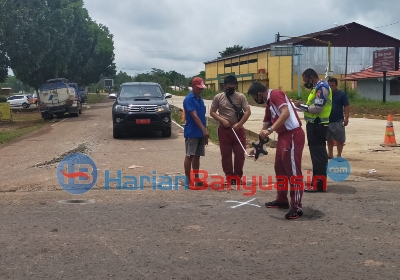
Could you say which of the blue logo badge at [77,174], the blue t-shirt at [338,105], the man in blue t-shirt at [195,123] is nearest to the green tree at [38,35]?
the blue logo badge at [77,174]

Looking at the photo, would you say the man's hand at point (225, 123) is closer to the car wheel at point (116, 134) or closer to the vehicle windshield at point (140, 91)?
the car wheel at point (116, 134)

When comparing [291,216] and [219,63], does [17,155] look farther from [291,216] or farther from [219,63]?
[219,63]

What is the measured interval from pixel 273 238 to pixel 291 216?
0.81m

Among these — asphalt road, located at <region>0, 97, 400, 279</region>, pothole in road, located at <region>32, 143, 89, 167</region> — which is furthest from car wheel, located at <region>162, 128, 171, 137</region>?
asphalt road, located at <region>0, 97, 400, 279</region>

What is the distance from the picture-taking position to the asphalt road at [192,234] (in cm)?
432

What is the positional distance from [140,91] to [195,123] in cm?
877

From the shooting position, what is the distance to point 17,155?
12406mm

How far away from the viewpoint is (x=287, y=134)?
6.21m

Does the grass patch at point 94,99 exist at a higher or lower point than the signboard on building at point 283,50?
lower

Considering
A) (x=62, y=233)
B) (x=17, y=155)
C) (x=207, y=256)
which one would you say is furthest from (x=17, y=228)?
(x=17, y=155)

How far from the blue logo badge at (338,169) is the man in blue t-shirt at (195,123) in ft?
8.16

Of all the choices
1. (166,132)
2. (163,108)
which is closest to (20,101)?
(166,132)

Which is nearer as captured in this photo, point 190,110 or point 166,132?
point 190,110

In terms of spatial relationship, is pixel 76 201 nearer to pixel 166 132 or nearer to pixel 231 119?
pixel 231 119
